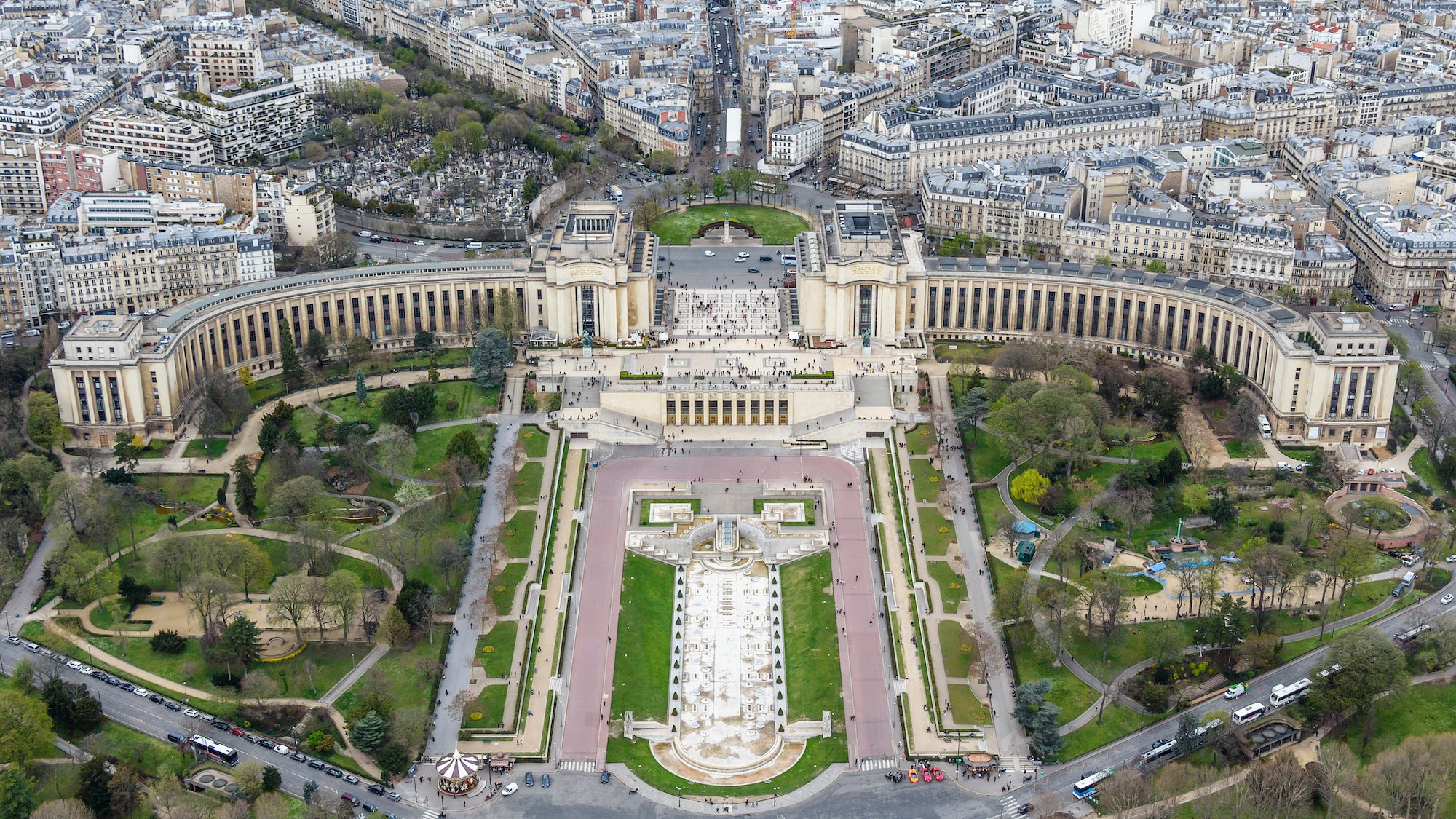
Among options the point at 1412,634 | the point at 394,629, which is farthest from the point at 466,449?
the point at 1412,634

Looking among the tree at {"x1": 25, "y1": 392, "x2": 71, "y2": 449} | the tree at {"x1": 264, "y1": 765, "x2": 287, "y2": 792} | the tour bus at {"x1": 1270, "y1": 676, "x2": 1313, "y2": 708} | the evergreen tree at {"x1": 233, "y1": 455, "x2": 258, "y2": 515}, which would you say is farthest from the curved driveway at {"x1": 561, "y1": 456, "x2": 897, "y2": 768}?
the tree at {"x1": 25, "y1": 392, "x2": 71, "y2": 449}

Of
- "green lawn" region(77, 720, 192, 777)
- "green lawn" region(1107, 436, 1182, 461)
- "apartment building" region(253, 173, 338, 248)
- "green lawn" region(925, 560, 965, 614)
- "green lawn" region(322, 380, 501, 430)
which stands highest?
"apartment building" region(253, 173, 338, 248)

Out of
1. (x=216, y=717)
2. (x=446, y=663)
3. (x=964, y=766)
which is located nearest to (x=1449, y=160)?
(x=964, y=766)

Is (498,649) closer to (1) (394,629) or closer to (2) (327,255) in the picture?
(1) (394,629)

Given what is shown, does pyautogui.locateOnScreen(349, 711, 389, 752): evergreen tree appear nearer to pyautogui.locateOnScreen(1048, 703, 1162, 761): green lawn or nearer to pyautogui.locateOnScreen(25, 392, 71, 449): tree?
pyautogui.locateOnScreen(1048, 703, 1162, 761): green lawn

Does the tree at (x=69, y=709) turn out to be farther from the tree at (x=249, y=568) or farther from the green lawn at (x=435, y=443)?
the green lawn at (x=435, y=443)

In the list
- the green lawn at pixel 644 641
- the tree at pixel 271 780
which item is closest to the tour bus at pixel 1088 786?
the green lawn at pixel 644 641
